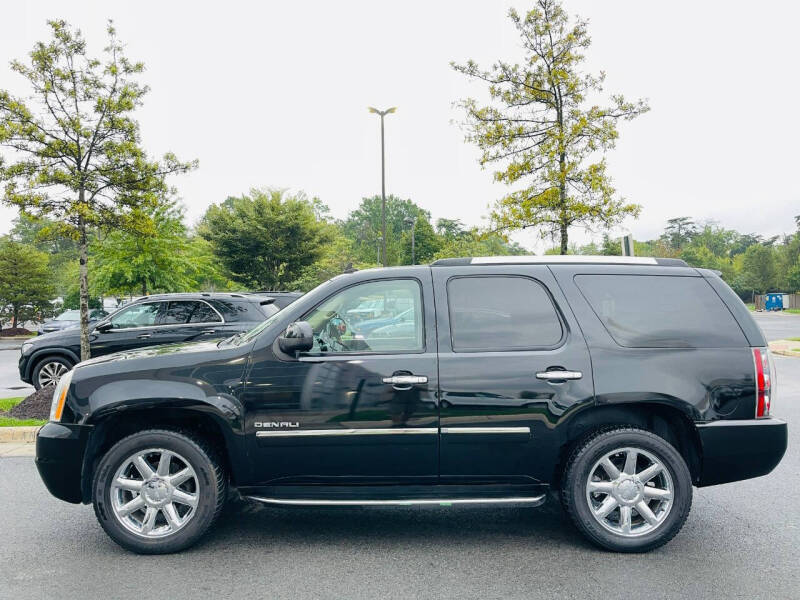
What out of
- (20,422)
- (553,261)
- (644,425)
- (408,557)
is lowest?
(408,557)

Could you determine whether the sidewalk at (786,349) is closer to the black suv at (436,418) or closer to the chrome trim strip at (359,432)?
the black suv at (436,418)

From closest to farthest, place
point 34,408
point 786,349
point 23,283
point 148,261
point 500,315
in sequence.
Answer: point 500,315 → point 34,408 → point 786,349 → point 148,261 → point 23,283

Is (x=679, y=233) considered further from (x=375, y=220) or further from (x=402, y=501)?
(x=402, y=501)

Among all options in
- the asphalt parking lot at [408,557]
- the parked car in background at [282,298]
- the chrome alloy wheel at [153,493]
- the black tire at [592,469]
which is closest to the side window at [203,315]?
the parked car in background at [282,298]

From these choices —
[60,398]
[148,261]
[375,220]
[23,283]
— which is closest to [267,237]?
[148,261]

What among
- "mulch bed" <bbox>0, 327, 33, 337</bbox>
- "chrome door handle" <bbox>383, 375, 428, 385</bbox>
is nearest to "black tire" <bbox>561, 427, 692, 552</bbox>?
"chrome door handle" <bbox>383, 375, 428, 385</bbox>

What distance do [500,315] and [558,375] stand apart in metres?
0.53

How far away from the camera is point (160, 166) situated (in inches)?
394

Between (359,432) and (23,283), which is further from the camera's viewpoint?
(23,283)

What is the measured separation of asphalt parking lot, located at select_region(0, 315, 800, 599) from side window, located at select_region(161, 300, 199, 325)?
5140 millimetres

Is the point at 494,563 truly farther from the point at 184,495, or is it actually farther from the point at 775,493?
the point at 775,493

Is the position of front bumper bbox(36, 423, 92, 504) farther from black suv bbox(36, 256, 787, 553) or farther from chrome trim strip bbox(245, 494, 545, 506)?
chrome trim strip bbox(245, 494, 545, 506)

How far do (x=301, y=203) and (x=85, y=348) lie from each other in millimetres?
25396

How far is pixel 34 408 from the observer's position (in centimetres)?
861
